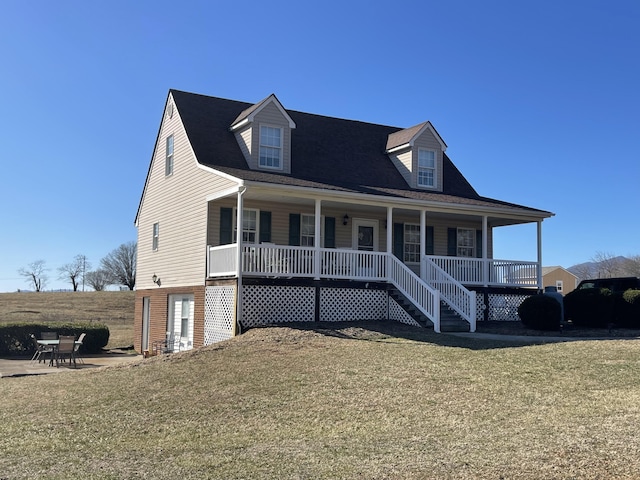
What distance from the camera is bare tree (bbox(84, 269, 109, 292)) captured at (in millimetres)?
89500

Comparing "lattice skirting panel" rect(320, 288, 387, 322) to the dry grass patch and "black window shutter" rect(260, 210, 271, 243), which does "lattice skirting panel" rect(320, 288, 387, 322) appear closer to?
"black window shutter" rect(260, 210, 271, 243)

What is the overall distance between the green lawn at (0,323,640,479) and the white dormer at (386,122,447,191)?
982 cm

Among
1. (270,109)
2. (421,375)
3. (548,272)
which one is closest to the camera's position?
(421,375)

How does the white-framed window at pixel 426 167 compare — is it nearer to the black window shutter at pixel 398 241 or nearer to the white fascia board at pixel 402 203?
the black window shutter at pixel 398 241

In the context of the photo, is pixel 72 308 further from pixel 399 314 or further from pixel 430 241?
pixel 399 314

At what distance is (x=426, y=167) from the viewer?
24.3 m

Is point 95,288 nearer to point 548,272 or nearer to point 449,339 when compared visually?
point 548,272

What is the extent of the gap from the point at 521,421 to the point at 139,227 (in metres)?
20.8

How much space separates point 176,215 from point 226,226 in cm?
319

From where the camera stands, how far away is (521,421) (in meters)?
8.66

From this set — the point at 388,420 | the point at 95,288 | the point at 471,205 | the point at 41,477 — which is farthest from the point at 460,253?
the point at 95,288

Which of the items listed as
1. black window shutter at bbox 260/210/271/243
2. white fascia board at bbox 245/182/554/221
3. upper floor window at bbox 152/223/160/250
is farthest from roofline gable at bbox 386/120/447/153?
upper floor window at bbox 152/223/160/250

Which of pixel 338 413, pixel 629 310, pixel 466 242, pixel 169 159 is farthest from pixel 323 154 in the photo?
pixel 338 413

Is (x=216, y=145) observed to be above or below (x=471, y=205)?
above
